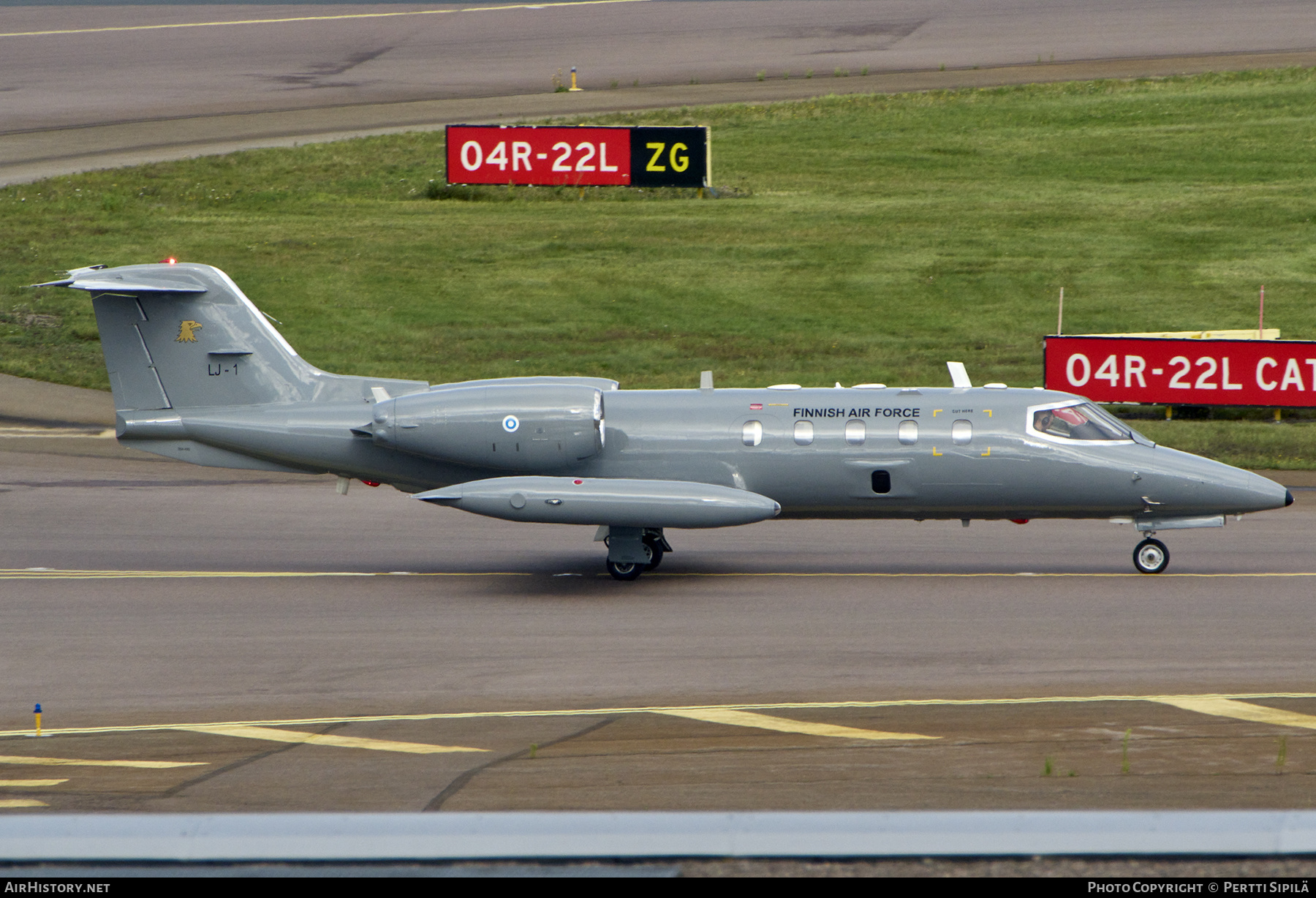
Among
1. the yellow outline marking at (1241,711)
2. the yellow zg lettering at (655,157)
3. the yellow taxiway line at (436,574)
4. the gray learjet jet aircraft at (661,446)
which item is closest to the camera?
the yellow outline marking at (1241,711)

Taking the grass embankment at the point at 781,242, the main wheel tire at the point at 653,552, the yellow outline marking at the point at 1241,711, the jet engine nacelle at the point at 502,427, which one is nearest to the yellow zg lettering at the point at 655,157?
the grass embankment at the point at 781,242

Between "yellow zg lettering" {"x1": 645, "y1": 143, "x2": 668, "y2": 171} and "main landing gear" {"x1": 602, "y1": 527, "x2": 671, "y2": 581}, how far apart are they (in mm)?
31380

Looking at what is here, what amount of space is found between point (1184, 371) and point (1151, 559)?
11061mm

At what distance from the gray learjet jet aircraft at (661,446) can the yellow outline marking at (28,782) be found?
26.4ft

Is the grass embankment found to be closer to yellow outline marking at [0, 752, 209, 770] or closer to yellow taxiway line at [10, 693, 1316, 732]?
yellow taxiway line at [10, 693, 1316, 732]

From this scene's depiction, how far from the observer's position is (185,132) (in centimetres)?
5838

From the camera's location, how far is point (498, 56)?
69.2m

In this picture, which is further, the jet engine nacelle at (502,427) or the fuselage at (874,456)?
the jet engine nacelle at (502,427)

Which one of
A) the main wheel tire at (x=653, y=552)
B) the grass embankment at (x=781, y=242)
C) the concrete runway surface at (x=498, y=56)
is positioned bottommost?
the main wheel tire at (x=653, y=552)

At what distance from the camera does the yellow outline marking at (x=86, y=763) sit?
13570 mm

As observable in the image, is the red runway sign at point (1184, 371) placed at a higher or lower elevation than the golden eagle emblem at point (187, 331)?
lower

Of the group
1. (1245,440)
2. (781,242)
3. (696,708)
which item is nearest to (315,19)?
(781,242)

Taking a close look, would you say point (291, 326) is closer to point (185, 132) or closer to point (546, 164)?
point (546, 164)

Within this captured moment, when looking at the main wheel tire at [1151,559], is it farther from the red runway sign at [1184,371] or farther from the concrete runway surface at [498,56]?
the concrete runway surface at [498,56]
